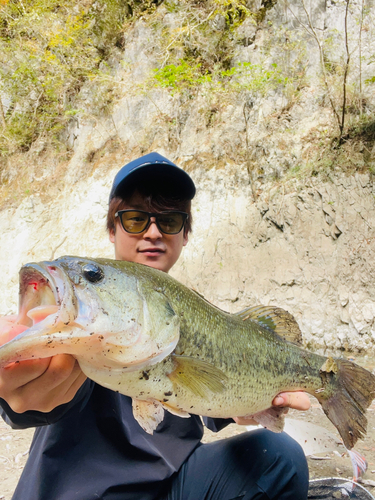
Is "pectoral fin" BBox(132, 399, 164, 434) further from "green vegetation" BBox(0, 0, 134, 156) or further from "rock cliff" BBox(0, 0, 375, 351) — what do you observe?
"green vegetation" BBox(0, 0, 134, 156)

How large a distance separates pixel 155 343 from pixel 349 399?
1402 millimetres

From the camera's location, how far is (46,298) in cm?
114

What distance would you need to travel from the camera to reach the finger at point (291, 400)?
1.80m

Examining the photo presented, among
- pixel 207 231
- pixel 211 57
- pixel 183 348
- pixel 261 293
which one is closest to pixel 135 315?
pixel 183 348

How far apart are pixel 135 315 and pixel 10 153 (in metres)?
12.6

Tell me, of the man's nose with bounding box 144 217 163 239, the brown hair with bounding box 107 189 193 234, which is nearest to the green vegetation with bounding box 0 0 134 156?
the brown hair with bounding box 107 189 193 234

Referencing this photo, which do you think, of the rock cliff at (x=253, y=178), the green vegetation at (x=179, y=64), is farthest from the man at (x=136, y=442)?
the green vegetation at (x=179, y=64)

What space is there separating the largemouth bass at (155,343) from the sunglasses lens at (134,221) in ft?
3.18

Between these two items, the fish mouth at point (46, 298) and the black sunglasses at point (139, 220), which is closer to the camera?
the fish mouth at point (46, 298)

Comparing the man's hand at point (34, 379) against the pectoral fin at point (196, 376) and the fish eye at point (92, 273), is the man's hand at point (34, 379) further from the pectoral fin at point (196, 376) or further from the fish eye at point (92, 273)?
the pectoral fin at point (196, 376)

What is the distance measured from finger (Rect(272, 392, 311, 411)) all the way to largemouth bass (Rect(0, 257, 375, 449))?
0.04 meters

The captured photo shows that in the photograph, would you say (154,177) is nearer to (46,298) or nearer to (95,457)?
(46,298)

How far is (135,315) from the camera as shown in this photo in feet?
4.02

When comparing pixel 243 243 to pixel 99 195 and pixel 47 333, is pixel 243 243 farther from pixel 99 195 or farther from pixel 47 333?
pixel 47 333
